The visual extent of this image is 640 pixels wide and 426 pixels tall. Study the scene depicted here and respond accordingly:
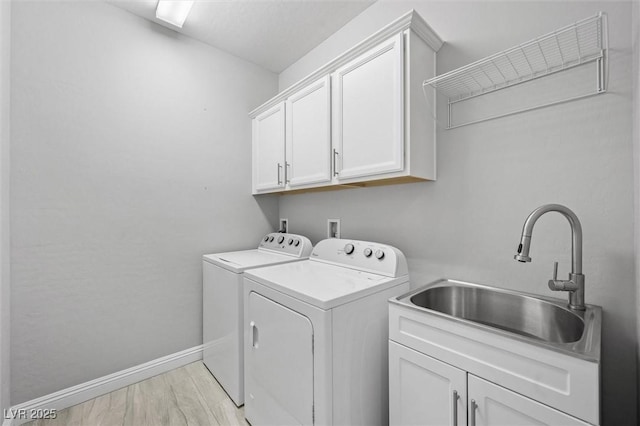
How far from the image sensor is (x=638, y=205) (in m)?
0.99

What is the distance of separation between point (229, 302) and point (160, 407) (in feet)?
2.60

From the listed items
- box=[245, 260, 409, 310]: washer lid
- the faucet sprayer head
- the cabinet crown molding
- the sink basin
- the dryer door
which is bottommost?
the dryer door

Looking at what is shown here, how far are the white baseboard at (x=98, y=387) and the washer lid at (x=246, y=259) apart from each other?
84 centimetres

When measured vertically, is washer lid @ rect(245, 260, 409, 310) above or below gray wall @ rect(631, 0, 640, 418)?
below

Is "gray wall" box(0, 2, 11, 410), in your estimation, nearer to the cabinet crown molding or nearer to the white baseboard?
the white baseboard

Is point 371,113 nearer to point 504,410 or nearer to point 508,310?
point 508,310

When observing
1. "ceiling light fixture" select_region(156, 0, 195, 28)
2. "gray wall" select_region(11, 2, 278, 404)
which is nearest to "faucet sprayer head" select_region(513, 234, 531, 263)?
"gray wall" select_region(11, 2, 278, 404)

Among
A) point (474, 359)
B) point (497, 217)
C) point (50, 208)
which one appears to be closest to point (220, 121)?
point (50, 208)

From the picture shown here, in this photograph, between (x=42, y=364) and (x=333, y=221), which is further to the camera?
(x=333, y=221)

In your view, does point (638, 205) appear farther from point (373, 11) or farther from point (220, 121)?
point (220, 121)

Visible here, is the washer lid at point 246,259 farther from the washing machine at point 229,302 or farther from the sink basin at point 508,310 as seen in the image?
the sink basin at point 508,310

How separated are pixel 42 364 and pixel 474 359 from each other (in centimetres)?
246

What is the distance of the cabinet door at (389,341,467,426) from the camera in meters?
1.01

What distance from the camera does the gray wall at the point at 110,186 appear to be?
168 cm
